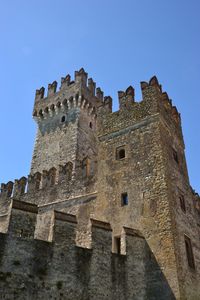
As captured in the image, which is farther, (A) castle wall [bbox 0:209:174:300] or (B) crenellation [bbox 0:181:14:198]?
(B) crenellation [bbox 0:181:14:198]

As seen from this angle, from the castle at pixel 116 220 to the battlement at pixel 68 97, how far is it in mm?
8210

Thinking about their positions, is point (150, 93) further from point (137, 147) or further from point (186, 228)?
point (186, 228)

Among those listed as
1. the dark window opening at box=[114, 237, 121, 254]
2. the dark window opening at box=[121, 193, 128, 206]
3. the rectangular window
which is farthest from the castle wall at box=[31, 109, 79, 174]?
the dark window opening at box=[114, 237, 121, 254]

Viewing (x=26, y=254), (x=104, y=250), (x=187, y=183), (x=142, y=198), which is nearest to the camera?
(x=26, y=254)

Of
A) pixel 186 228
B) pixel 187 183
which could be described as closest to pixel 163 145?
pixel 187 183

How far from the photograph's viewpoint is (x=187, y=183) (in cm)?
1301

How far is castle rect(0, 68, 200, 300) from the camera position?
8.65 metres

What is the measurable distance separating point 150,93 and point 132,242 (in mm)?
5665

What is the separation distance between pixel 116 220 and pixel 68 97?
44.4 ft

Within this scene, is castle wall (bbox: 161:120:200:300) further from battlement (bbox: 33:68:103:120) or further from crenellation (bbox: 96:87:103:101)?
crenellation (bbox: 96:87:103:101)

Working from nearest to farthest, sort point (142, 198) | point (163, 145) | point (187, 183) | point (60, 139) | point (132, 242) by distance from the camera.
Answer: point (132, 242), point (142, 198), point (163, 145), point (187, 183), point (60, 139)

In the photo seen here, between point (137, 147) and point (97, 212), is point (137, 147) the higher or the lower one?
the higher one

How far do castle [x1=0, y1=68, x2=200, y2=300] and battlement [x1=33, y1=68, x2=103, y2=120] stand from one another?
821 centimetres

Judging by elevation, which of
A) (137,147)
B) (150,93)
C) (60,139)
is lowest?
(137,147)
